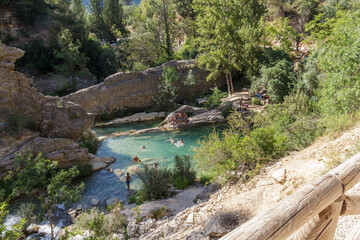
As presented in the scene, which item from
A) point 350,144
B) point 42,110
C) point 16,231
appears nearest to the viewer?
point 16,231

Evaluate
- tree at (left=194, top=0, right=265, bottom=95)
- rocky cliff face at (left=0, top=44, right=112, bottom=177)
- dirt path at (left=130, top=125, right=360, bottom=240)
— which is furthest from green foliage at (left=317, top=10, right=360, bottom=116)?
rocky cliff face at (left=0, top=44, right=112, bottom=177)

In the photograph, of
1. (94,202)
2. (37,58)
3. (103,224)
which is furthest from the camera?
(37,58)

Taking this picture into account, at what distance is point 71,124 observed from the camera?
14.1m

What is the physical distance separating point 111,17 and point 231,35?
929 inches

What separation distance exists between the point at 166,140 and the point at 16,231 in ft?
40.2

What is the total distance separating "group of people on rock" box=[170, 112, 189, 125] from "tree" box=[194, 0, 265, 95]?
5.97 m

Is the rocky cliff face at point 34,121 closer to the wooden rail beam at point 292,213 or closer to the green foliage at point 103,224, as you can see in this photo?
the green foliage at point 103,224

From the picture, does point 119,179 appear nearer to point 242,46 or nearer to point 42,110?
point 42,110

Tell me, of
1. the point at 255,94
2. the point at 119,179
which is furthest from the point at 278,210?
the point at 255,94

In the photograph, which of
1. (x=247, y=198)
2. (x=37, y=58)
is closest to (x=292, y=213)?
(x=247, y=198)

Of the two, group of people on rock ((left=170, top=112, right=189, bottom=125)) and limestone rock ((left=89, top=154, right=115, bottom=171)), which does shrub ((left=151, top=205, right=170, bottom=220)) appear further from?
group of people on rock ((left=170, top=112, right=189, bottom=125))

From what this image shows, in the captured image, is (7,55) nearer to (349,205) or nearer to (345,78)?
(349,205)

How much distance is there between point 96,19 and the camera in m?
36.2

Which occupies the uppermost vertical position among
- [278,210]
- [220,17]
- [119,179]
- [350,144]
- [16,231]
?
[220,17]
